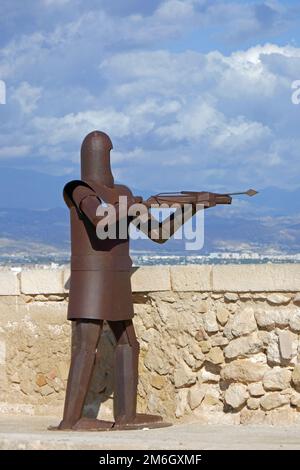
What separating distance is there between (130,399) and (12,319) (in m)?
1.85

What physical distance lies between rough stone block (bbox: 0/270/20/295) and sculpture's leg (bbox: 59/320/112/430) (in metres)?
1.76

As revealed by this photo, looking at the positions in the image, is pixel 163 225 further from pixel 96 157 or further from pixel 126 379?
pixel 126 379

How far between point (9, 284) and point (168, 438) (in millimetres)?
2920

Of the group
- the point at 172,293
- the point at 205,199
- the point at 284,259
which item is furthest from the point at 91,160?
the point at 284,259

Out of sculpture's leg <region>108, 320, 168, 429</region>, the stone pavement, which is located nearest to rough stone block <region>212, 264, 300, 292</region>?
sculpture's leg <region>108, 320, 168, 429</region>

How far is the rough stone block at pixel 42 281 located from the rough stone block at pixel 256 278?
1413 millimetres

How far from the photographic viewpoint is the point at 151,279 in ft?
27.7

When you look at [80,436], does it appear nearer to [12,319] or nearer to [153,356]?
[153,356]

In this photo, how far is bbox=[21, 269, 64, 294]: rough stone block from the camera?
8805mm

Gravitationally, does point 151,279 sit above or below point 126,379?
above

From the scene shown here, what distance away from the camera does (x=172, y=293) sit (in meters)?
8.38

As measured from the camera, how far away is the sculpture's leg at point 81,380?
24.2 ft

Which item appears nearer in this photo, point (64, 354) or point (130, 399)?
point (130, 399)

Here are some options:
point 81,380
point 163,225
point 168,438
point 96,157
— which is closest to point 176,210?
point 163,225
